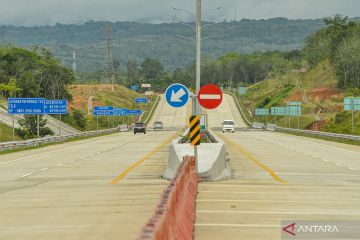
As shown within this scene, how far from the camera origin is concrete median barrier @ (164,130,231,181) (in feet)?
73.9

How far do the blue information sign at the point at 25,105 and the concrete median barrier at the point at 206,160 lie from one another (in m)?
50.0

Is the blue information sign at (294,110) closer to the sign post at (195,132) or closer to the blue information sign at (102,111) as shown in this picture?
the blue information sign at (102,111)

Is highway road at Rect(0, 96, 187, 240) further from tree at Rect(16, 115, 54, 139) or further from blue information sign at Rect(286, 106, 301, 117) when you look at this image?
blue information sign at Rect(286, 106, 301, 117)

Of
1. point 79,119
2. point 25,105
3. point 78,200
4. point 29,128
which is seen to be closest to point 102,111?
point 79,119

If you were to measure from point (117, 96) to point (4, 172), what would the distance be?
17029cm

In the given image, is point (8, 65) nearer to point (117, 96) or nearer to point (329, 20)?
point (117, 96)

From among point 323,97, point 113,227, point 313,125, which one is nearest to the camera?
point 113,227

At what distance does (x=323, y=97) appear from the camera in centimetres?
15412

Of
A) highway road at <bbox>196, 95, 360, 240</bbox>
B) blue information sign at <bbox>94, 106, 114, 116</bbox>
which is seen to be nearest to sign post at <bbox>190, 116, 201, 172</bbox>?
highway road at <bbox>196, 95, 360, 240</bbox>

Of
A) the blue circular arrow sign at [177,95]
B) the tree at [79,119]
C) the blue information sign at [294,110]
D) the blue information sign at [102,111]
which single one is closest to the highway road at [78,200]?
the blue circular arrow sign at [177,95]

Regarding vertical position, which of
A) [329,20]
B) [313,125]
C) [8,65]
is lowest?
[313,125]

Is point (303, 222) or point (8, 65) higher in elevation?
point (8, 65)

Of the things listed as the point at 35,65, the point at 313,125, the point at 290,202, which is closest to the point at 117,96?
the point at 35,65

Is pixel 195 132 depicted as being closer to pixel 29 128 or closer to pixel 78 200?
pixel 78 200
